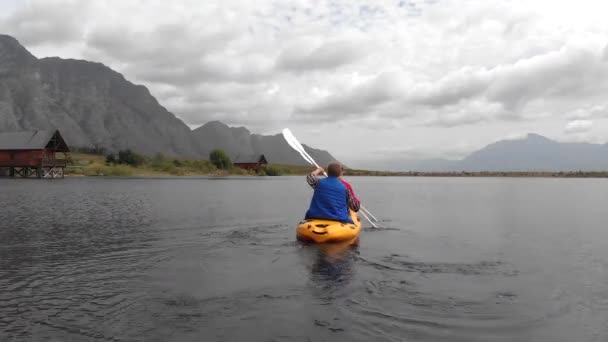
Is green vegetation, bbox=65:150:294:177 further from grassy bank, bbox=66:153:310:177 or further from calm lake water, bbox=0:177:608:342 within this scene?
calm lake water, bbox=0:177:608:342

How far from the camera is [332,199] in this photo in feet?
47.1

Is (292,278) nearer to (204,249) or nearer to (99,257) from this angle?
(204,249)

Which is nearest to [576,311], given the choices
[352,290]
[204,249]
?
[352,290]

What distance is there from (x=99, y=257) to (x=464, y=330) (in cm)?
1041

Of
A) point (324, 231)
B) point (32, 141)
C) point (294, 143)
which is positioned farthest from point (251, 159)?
point (324, 231)

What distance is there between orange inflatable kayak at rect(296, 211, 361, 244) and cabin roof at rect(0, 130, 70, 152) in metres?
79.8

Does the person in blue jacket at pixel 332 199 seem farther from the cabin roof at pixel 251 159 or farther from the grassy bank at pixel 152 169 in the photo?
the cabin roof at pixel 251 159

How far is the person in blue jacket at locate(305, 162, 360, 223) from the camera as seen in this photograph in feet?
46.6

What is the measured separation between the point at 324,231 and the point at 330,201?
111cm

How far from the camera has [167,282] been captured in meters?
9.72

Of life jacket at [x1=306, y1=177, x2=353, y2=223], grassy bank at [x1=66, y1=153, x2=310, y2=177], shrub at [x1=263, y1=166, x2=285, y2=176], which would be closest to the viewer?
life jacket at [x1=306, y1=177, x2=353, y2=223]

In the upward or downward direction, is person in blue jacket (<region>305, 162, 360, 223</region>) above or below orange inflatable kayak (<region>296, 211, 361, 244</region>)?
above

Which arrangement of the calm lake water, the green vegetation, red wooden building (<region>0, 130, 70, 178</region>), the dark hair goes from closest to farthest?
the calm lake water < the dark hair < red wooden building (<region>0, 130, 70, 178</region>) < the green vegetation

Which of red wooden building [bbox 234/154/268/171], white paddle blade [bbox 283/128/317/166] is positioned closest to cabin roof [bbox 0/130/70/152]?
red wooden building [bbox 234/154/268/171]
